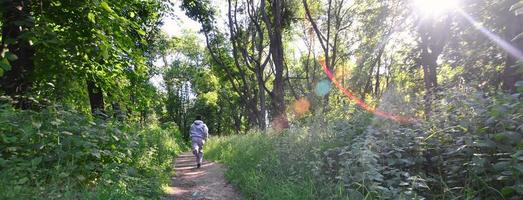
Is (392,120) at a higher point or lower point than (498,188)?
higher

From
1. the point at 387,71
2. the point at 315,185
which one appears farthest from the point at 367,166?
the point at 387,71

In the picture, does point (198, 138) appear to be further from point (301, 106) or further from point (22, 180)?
point (301, 106)

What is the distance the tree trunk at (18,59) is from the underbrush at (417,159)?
4.65m

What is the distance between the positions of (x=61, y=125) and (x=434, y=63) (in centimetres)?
1289

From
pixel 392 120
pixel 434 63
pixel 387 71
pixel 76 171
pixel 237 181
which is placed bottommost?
pixel 237 181

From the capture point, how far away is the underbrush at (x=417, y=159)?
370 centimetres

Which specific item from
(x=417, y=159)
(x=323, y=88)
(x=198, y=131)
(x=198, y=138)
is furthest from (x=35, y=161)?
(x=323, y=88)

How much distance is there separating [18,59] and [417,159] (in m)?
6.82

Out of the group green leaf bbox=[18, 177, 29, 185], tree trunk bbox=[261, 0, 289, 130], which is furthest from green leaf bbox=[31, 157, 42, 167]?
tree trunk bbox=[261, 0, 289, 130]

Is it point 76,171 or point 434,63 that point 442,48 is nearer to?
point 434,63

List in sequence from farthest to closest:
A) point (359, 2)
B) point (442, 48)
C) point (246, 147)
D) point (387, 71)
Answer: point (387, 71) < point (359, 2) < point (442, 48) < point (246, 147)

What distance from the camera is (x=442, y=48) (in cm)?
1312

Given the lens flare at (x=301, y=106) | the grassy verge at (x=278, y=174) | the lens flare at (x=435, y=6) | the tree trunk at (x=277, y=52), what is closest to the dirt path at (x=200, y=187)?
the grassy verge at (x=278, y=174)

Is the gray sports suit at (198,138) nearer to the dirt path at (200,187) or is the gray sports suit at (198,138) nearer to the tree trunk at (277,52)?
the dirt path at (200,187)
